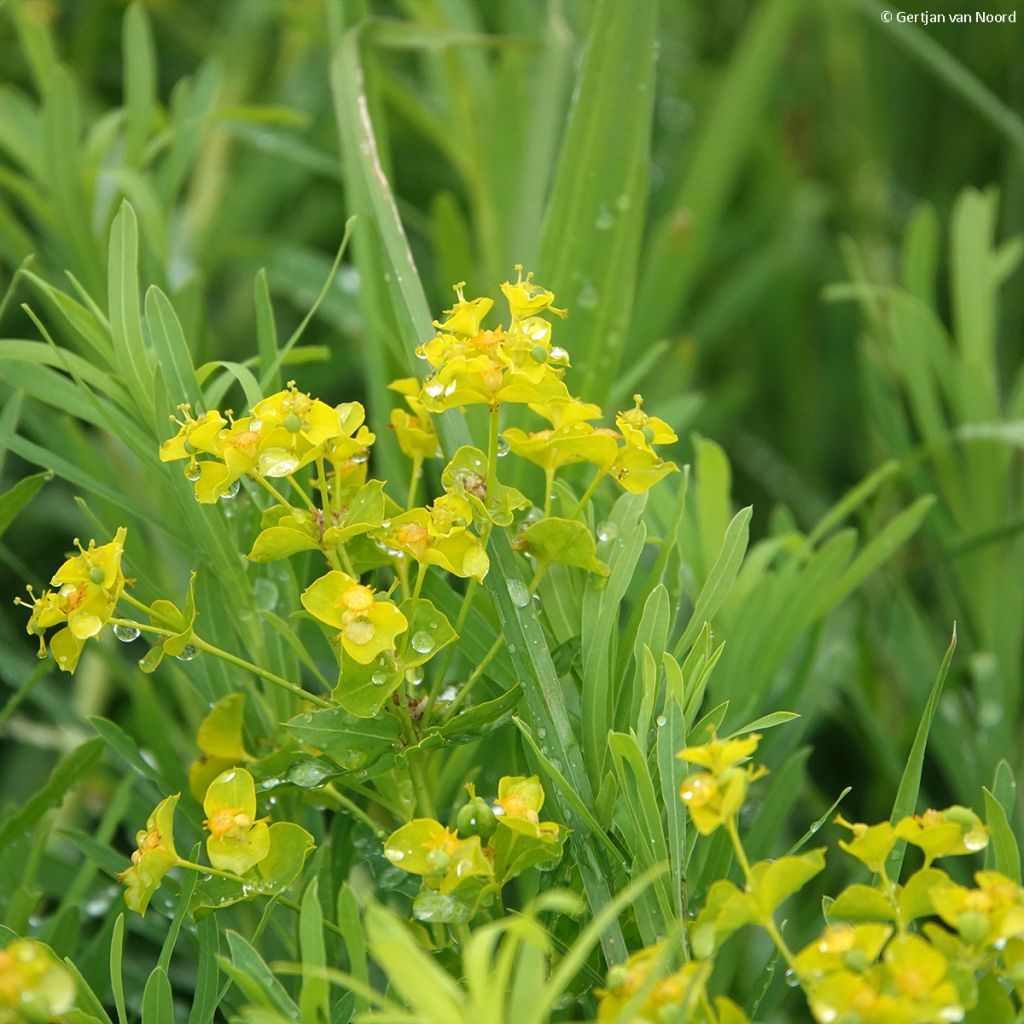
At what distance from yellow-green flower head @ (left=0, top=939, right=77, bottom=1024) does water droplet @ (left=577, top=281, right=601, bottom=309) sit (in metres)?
0.41

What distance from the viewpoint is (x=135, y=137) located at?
27.1 inches

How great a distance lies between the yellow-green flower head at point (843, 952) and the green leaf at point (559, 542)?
5.6 inches

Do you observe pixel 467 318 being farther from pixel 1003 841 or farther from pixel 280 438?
pixel 1003 841

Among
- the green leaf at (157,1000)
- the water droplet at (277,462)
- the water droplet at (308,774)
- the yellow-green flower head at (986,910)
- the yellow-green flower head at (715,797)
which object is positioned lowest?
the green leaf at (157,1000)

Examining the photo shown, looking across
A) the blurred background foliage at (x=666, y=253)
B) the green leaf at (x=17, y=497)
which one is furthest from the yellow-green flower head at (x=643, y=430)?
the green leaf at (x=17, y=497)

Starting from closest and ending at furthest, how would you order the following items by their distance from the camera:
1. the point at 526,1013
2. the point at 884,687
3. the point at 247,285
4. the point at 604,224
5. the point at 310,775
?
1. the point at 526,1013
2. the point at 310,775
3. the point at 604,224
4. the point at 884,687
5. the point at 247,285

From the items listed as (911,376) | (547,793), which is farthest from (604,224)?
(547,793)

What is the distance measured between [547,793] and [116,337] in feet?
0.74

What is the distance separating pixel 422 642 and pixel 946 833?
0.16 m

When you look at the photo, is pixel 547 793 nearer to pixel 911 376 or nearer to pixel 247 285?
pixel 911 376

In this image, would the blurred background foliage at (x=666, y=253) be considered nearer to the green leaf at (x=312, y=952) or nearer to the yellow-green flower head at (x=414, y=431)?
the yellow-green flower head at (x=414, y=431)

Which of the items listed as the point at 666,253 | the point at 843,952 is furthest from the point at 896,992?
the point at 666,253

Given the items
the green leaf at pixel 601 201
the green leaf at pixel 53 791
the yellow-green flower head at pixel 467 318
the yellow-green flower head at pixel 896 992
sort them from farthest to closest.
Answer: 1. the green leaf at pixel 601 201
2. the green leaf at pixel 53 791
3. the yellow-green flower head at pixel 467 318
4. the yellow-green flower head at pixel 896 992

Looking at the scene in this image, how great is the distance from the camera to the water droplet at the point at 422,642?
0.38 metres
